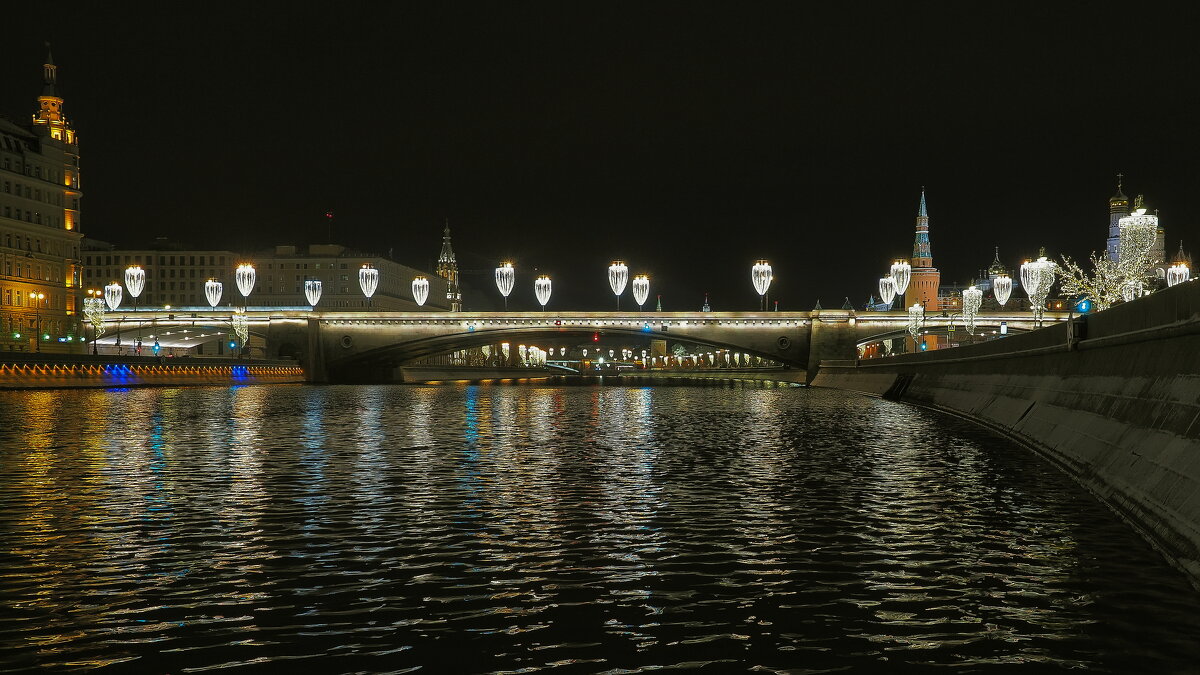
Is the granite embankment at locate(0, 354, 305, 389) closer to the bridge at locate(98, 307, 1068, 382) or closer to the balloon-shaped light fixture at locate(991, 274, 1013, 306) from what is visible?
the bridge at locate(98, 307, 1068, 382)

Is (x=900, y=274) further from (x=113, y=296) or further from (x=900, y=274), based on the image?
(x=113, y=296)

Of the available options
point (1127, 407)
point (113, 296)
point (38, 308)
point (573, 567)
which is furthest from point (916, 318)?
point (573, 567)

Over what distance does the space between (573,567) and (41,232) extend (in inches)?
5715

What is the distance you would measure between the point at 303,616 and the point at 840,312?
12853 centimetres

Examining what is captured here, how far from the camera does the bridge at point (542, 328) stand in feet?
448

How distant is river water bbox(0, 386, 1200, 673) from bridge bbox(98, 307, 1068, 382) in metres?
107

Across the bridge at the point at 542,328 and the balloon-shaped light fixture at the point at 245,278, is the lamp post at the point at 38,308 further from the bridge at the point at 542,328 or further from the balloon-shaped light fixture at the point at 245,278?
the balloon-shaped light fixture at the point at 245,278

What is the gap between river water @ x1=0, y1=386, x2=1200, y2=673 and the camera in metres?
10.7

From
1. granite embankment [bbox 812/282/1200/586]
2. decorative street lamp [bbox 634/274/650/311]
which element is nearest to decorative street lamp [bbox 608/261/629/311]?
decorative street lamp [bbox 634/274/650/311]

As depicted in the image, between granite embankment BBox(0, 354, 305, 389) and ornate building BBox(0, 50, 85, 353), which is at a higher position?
ornate building BBox(0, 50, 85, 353)

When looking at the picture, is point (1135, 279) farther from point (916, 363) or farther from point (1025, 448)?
point (1025, 448)

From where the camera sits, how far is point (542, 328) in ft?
462

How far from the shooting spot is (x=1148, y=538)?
641 inches

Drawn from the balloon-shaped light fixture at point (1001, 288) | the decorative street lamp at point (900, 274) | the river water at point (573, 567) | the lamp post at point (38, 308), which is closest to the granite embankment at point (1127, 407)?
the river water at point (573, 567)
